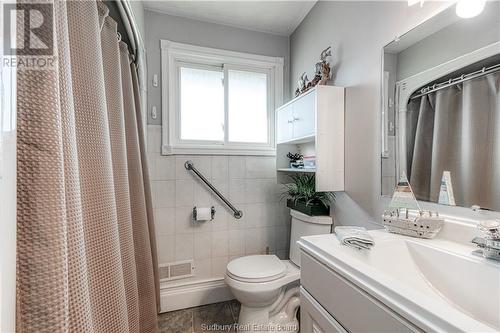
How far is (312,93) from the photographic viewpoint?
4.74 ft

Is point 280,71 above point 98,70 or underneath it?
above

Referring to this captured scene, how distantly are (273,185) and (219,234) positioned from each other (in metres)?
0.64

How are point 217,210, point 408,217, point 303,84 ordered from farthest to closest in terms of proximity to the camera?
point 217,210
point 303,84
point 408,217

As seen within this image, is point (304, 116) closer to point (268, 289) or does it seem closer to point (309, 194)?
point (309, 194)

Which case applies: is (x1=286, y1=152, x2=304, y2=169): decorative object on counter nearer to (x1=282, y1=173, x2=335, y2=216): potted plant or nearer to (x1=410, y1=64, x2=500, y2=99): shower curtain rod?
(x1=282, y1=173, x2=335, y2=216): potted plant

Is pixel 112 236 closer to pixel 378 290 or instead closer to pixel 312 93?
pixel 378 290

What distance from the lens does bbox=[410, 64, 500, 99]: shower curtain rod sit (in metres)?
0.75

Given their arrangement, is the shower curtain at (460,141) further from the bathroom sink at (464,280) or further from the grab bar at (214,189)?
the grab bar at (214,189)

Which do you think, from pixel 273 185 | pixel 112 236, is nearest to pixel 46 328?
pixel 112 236

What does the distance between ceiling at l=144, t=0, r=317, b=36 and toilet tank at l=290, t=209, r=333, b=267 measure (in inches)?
62.7

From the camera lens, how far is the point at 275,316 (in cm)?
149

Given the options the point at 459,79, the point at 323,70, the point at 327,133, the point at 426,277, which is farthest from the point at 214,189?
the point at 459,79

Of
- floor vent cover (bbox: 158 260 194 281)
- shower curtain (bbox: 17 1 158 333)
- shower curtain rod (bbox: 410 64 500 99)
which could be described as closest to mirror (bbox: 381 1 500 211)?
shower curtain rod (bbox: 410 64 500 99)

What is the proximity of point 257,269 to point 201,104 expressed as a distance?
1.42 metres
